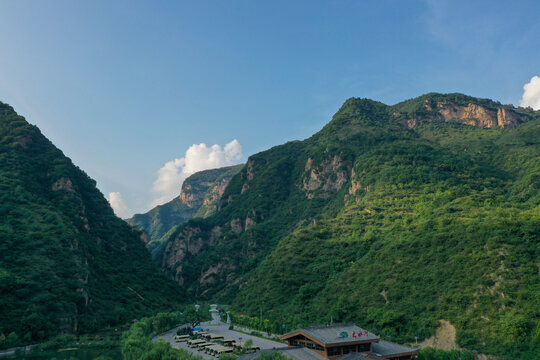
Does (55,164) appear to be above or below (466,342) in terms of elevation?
above

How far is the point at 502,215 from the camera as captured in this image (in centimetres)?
8006

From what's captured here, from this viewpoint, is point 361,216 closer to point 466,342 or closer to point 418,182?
point 418,182

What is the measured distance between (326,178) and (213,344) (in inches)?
4431

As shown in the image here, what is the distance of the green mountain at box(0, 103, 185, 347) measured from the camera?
238 ft

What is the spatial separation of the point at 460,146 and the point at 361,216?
8206cm

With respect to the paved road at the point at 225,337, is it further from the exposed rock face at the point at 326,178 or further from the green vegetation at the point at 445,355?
the exposed rock face at the point at 326,178

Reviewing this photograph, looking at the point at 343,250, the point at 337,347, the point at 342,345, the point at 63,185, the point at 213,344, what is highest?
the point at 63,185

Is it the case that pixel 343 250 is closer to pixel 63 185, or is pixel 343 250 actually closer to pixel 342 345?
pixel 342 345

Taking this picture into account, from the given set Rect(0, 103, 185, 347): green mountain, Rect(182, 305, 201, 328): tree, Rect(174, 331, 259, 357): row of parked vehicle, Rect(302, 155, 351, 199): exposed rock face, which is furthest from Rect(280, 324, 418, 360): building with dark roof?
Rect(302, 155, 351, 199): exposed rock face

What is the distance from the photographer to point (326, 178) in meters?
169

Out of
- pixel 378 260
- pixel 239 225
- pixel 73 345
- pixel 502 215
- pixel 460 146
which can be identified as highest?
pixel 460 146

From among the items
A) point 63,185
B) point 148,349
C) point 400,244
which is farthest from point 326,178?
point 148,349

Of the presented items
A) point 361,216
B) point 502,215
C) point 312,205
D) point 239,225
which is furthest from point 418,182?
point 239,225

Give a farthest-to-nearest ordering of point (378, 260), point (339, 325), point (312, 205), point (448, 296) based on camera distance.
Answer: point (312, 205) → point (378, 260) → point (448, 296) → point (339, 325)
